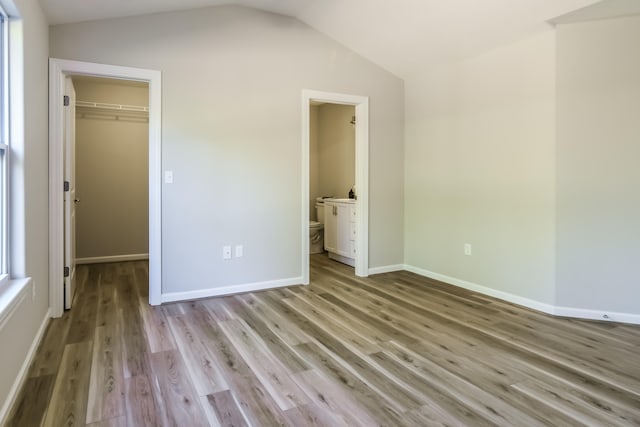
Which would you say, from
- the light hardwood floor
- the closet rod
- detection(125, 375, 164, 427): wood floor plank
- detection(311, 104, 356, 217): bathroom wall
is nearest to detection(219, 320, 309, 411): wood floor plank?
the light hardwood floor

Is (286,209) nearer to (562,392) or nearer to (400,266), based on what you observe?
(400,266)

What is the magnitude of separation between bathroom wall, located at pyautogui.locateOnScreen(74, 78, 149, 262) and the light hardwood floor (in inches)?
75.9

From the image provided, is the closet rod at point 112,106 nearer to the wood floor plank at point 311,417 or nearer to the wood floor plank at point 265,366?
the wood floor plank at point 265,366

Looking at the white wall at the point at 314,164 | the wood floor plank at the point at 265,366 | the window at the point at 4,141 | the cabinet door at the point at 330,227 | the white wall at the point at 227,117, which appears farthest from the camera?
the white wall at the point at 314,164

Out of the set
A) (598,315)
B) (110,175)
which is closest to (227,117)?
(110,175)

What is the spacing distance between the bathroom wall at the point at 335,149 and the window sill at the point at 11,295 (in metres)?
4.37

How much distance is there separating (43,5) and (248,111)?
5.49ft

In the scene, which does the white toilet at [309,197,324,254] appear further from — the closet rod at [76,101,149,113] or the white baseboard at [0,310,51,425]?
the white baseboard at [0,310,51,425]

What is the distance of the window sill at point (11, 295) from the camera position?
167 centimetres

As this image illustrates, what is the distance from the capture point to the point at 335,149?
20.4ft

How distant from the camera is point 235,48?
11.9 feet

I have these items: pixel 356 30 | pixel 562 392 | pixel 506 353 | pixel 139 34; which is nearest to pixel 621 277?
pixel 506 353

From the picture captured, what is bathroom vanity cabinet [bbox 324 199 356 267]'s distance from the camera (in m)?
4.95

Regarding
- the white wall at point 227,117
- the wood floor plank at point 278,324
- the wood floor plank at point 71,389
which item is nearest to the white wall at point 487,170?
the white wall at point 227,117
